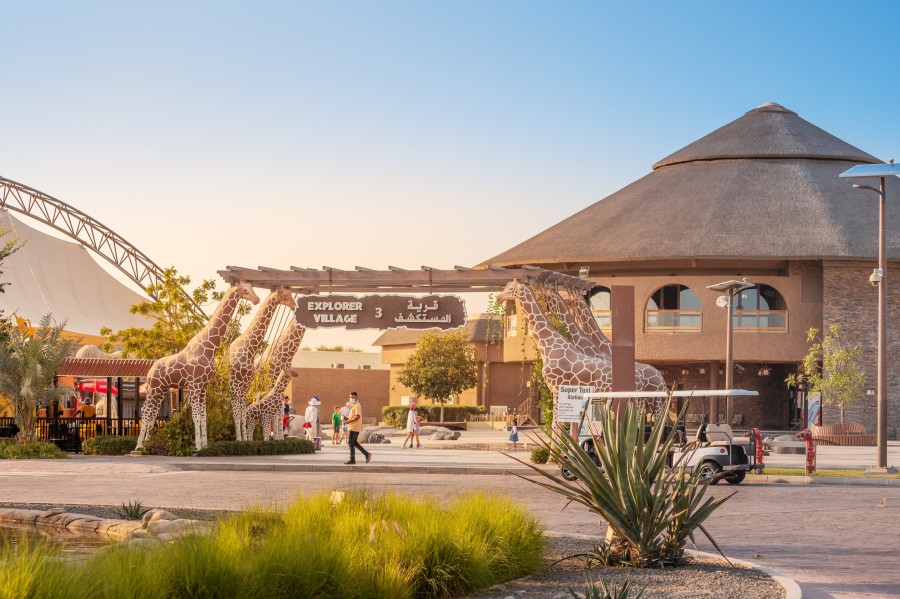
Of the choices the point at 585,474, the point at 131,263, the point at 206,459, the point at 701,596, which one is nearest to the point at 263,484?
the point at 206,459

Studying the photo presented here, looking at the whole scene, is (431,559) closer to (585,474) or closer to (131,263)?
(585,474)

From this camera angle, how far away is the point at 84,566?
802 cm

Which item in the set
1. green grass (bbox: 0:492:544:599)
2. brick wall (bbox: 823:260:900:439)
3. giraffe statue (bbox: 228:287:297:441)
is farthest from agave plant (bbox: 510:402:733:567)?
brick wall (bbox: 823:260:900:439)

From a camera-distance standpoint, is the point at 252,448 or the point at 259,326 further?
the point at 259,326

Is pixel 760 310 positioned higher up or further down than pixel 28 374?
higher up

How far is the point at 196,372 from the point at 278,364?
9.89 feet

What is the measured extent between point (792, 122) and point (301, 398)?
39.3 meters

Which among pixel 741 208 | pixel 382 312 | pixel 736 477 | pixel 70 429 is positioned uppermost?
pixel 741 208

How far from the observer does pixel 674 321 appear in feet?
169

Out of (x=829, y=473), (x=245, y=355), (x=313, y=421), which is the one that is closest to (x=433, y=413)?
(x=313, y=421)

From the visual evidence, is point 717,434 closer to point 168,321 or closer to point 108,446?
point 108,446

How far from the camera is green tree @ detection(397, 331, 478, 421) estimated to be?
70750mm

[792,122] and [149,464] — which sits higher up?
[792,122]

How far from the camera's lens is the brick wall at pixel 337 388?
80.3 metres
